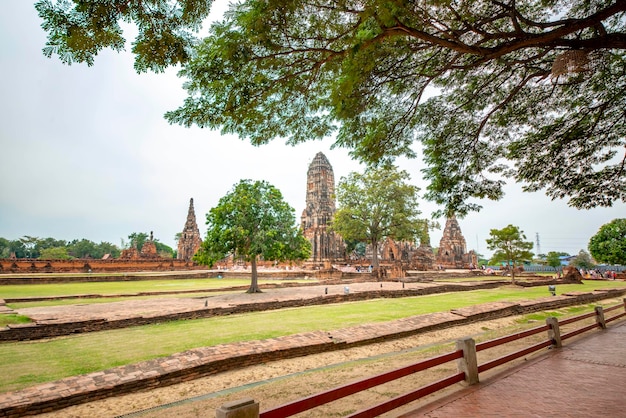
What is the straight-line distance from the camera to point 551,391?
13.8 ft

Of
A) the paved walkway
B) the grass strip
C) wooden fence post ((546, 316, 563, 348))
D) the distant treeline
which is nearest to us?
A: the paved walkway

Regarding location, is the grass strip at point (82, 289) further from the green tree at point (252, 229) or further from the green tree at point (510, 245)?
the green tree at point (510, 245)

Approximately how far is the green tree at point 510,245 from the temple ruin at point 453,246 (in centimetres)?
2601

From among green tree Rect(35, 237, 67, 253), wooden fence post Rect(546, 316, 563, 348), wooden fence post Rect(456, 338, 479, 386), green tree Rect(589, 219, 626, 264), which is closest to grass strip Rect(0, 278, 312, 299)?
wooden fence post Rect(456, 338, 479, 386)

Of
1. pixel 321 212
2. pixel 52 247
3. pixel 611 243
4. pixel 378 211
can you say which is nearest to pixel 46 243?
pixel 52 247

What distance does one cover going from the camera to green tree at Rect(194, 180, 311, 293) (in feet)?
53.6

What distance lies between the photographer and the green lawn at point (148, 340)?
5.82 meters

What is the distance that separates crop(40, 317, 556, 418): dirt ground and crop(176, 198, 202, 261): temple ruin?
44.6 metres

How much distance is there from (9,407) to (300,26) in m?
6.81

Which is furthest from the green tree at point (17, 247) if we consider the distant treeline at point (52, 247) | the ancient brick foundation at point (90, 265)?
the ancient brick foundation at point (90, 265)

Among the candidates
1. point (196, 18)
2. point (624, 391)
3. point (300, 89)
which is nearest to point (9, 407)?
point (196, 18)

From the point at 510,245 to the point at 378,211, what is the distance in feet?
36.1

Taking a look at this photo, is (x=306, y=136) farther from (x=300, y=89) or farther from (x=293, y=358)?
(x=293, y=358)

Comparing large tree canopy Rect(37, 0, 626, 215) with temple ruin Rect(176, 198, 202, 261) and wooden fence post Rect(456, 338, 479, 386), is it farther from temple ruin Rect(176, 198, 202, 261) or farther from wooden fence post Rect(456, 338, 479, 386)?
temple ruin Rect(176, 198, 202, 261)
